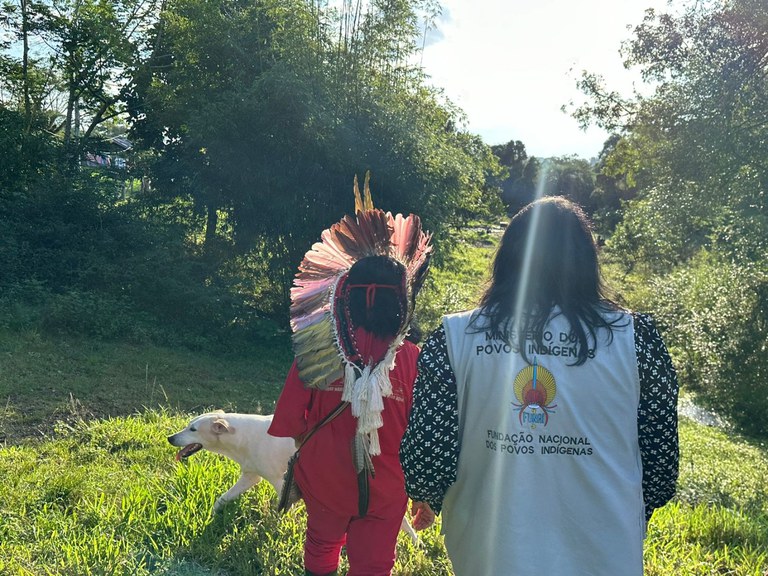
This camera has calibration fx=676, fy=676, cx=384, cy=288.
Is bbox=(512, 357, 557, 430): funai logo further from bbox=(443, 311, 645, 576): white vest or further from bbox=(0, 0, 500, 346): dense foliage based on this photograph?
bbox=(0, 0, 500, 346): dense foliage

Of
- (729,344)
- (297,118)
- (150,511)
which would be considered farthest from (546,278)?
(729,344)

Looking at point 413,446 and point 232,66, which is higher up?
point 232,66

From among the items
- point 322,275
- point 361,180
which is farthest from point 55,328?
point 322,275

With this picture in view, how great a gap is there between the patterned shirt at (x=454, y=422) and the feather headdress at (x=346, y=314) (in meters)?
0.57

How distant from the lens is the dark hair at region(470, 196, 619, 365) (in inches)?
75.8

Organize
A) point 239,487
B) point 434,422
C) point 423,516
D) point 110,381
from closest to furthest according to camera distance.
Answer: point 434,422 → point 423,516 → point 239,487 → point 110,381

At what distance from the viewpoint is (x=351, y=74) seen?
11.7 m

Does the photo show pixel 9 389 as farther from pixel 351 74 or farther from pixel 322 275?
pixel 351 74

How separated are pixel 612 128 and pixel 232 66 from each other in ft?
26.3

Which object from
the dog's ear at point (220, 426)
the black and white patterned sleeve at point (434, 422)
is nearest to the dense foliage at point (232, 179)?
the dog's ear at point (220, 426)

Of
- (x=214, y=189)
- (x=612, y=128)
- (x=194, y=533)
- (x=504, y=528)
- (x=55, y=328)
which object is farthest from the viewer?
(x=612, y=128)

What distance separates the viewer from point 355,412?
103 inches

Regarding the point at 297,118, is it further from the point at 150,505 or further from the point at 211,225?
the point at 150,505

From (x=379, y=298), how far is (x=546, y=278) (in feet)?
2.84
